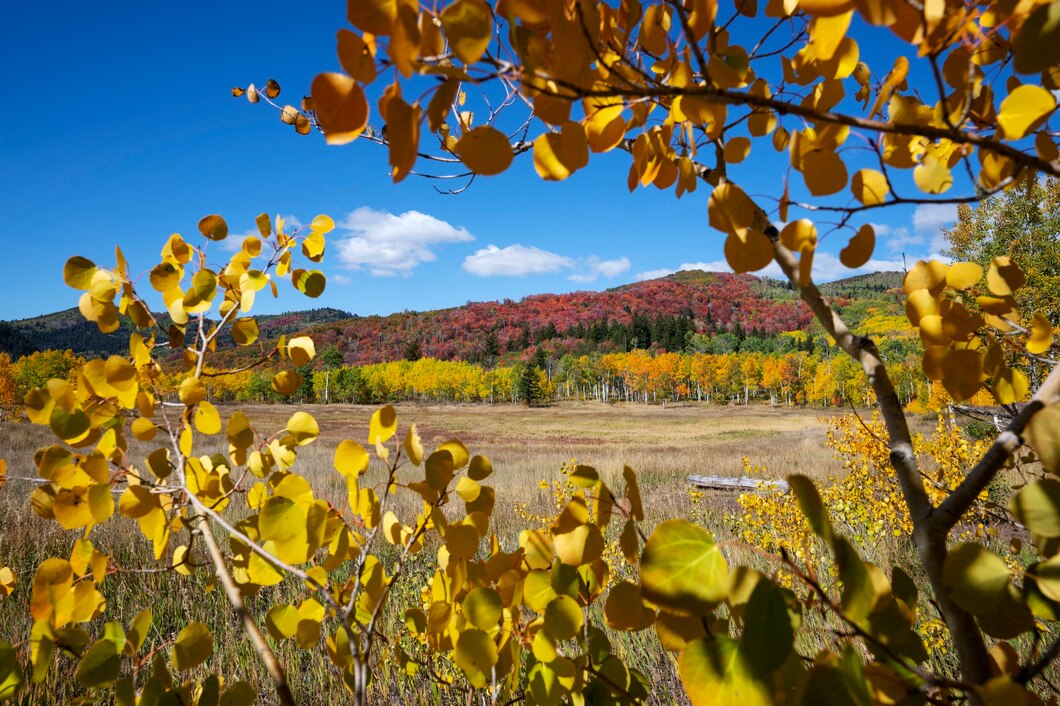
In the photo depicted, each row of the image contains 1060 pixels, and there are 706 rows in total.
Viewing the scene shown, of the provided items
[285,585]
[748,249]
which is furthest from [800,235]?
[285,585]

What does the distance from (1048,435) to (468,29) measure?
0.40 metres

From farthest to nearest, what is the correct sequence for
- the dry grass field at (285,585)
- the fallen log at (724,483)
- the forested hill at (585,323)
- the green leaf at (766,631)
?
the forested hill at (585,323), the fallen log at (724,483), the dry grass field at (285,585), the green leaf at (766,631)

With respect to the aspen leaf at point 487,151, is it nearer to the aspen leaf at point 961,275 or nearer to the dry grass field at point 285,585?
the aspen leaf at point 961,275

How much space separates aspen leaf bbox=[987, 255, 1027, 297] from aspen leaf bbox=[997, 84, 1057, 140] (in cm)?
21

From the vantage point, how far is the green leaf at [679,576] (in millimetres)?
302

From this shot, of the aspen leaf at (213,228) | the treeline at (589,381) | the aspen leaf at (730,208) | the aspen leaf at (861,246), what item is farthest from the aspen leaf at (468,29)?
the treeline at (589,381)

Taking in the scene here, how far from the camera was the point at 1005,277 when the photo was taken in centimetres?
52

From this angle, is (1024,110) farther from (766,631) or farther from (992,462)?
(766,631)

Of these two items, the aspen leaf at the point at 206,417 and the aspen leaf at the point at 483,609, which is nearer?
the aspen leaf at the point at 483,609

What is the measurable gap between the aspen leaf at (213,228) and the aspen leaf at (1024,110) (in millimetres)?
935

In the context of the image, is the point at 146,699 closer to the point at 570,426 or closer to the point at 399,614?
the point at 399,614

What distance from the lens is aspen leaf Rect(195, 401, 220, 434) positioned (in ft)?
2.21

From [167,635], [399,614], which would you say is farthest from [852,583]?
[167,635]

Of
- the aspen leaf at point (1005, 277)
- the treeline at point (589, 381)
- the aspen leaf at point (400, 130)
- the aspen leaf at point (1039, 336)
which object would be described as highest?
the aspen leaf at point (400, 130)
